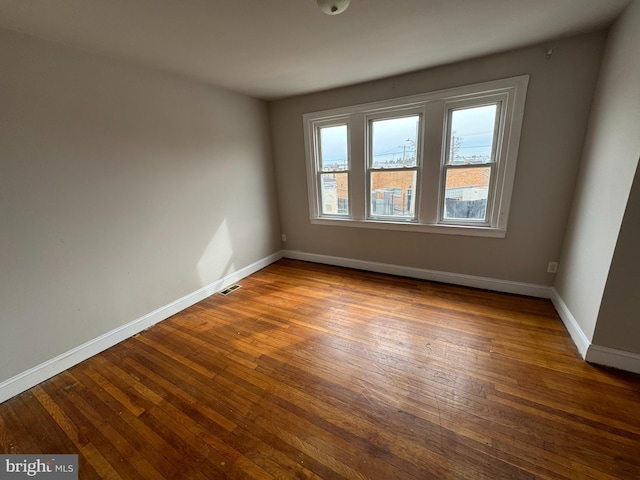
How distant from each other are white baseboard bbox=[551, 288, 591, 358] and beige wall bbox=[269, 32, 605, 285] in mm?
222

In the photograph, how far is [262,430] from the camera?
1450mm

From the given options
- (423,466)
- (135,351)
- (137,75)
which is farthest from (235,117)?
(423,466)

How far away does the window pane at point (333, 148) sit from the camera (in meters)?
3.47

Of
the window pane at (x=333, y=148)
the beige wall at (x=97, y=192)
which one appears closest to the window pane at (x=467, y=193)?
the window pane at (x=333, y=148)

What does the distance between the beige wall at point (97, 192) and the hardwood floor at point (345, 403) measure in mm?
456

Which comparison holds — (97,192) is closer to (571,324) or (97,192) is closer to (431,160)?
(431,160)

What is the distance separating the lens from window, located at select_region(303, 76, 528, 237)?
2.58m

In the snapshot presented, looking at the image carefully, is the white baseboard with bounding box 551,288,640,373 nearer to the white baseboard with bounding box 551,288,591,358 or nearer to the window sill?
the white baseboard with bounding box 551,288,591,358

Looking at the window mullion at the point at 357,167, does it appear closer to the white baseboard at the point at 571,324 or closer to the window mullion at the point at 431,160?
the window mullion at the point at 431,160

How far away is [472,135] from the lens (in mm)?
2717

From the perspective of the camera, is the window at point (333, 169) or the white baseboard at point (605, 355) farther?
the window at point (333, 169)

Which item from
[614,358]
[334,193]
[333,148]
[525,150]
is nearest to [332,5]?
[333,148]

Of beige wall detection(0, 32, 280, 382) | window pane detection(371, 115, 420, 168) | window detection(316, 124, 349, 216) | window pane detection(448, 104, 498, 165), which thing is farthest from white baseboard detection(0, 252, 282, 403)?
window pane detection(448, 104, 498, 165)

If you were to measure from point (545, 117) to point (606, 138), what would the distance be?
0.58 m
